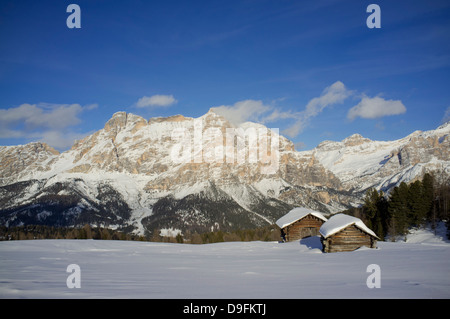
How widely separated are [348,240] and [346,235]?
497mm

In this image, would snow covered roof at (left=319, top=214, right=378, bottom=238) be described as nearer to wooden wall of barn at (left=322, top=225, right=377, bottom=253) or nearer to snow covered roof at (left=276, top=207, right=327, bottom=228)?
wooden wall of barn at (left=322, top=225, right=377, bottom=253)

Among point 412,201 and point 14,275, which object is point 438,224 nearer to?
point 412,201

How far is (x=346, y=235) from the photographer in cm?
3191

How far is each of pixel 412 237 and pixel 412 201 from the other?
5676 mm

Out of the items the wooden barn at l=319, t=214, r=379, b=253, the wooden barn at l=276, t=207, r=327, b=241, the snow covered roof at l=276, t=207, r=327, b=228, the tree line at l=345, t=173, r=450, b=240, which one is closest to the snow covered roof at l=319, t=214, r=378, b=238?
the wooden barn at l=319, t=214, r=379, b=253

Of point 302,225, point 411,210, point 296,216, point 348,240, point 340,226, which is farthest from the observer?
point 411,210

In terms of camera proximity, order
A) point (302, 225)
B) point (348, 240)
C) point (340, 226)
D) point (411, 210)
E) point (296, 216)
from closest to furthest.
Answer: point (340, 226), point (348, 240), point (296, 216), point (302, 225), point (411, 210)

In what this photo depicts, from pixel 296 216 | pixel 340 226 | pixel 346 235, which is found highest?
pixel 296 216

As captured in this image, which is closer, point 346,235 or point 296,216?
point 346,235

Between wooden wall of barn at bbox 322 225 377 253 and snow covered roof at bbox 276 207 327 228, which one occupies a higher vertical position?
snow covered roof at bbox 276 207 327 228

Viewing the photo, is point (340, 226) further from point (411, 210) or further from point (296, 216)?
point (411, 210)

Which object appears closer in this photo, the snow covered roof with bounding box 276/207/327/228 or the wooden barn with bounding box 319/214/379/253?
the wooden barn with bounding box 319/214/379/253

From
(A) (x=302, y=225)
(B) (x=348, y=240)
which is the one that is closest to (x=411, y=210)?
(A) (x=302, y=225)

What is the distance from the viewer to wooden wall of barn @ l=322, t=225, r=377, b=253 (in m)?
30.6
